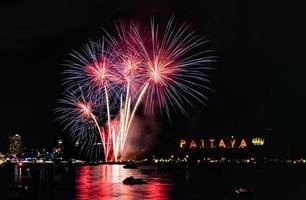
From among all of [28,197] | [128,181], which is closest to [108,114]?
[128,181]

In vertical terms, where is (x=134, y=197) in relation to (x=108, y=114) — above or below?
below

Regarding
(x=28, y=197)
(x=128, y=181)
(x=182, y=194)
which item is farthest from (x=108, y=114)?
(x=28, y=197)

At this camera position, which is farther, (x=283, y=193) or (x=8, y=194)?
(x=283, y=193)

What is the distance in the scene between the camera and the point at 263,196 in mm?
63219

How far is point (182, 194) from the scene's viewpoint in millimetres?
62875

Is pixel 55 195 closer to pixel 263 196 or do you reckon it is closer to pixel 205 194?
pixel 205 194

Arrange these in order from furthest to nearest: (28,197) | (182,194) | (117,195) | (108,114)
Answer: (108,114) < (182,194) < (117,195) < (28,197)

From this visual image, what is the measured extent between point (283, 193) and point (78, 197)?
1194 inches

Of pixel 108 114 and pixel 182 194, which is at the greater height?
pixel 108 114

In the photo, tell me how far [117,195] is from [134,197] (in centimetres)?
310

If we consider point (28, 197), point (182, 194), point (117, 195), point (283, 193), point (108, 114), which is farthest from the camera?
point (108, 114)

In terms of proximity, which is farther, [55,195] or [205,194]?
[205,194]

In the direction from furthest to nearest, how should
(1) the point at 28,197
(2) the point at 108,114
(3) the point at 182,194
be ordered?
(2) the point at 108,114, (3) the point at 182,194, (1) the point at 28,197

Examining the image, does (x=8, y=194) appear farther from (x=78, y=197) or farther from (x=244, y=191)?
(x=244, y=191)
